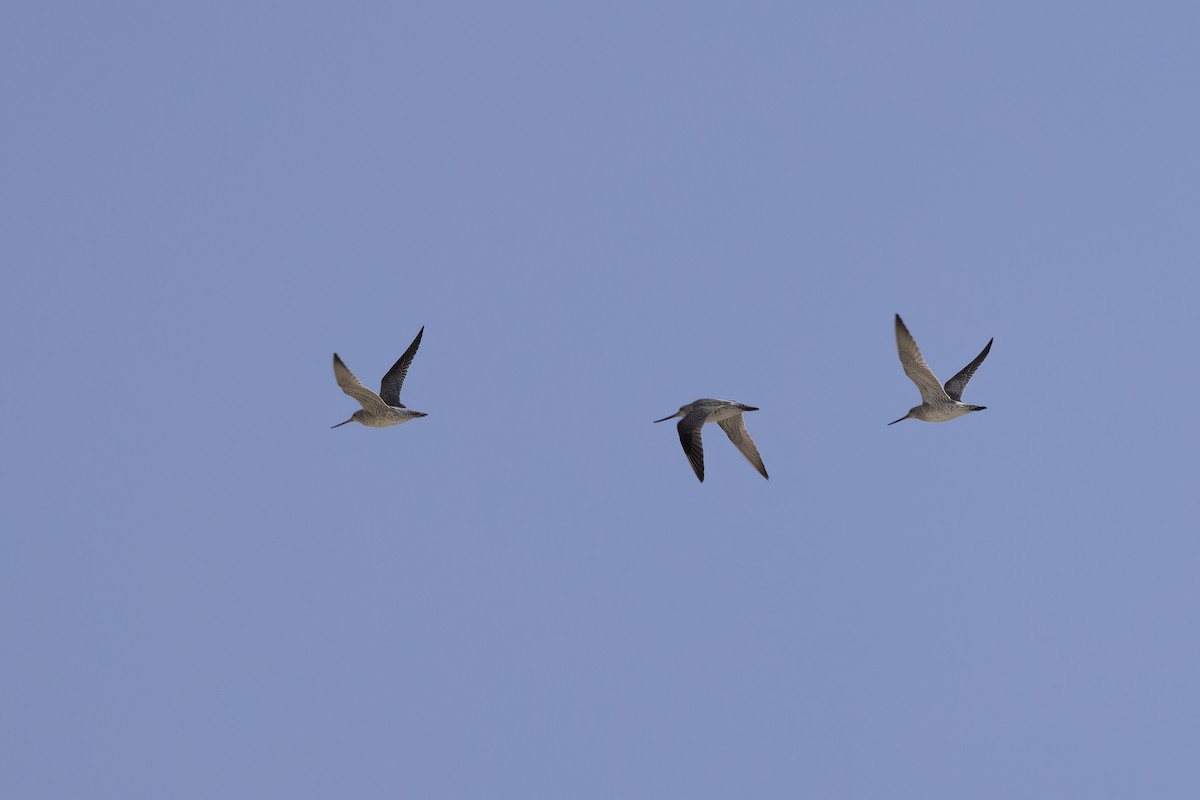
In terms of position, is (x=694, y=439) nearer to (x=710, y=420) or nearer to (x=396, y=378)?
(x=710, y=420)

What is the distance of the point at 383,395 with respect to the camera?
1198 inches

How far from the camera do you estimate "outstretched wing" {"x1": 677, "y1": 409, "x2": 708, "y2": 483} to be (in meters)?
27.5

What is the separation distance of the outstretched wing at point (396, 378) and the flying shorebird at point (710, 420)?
549 cm

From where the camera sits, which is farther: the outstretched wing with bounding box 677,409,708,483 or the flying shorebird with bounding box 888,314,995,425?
the flying shorebird with bounding box 888,314,995,425

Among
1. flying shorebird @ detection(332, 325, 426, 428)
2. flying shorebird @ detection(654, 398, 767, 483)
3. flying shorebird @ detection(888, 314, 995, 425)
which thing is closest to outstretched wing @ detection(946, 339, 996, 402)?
flying shorebird @ detection(888, 314, 995, 425)

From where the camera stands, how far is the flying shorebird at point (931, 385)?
1147 inches

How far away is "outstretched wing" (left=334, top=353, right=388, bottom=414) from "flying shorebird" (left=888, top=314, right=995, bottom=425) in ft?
34.1

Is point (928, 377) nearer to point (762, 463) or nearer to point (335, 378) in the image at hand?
point (762, 463)

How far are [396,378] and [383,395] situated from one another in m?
0.48

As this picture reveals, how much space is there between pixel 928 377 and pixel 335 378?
1177 cm

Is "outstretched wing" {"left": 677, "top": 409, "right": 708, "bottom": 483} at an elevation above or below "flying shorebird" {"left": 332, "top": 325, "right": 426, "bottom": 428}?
below

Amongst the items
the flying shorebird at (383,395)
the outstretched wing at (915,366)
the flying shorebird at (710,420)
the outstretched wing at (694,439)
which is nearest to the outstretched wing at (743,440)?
the flying shorebird at (710,420)

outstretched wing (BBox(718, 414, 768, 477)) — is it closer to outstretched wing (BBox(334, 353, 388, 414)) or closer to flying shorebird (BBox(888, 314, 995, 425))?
flying shorebird (BBox(888, 314, 995, 425))

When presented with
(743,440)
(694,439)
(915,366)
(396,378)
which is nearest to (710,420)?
(694,439)
